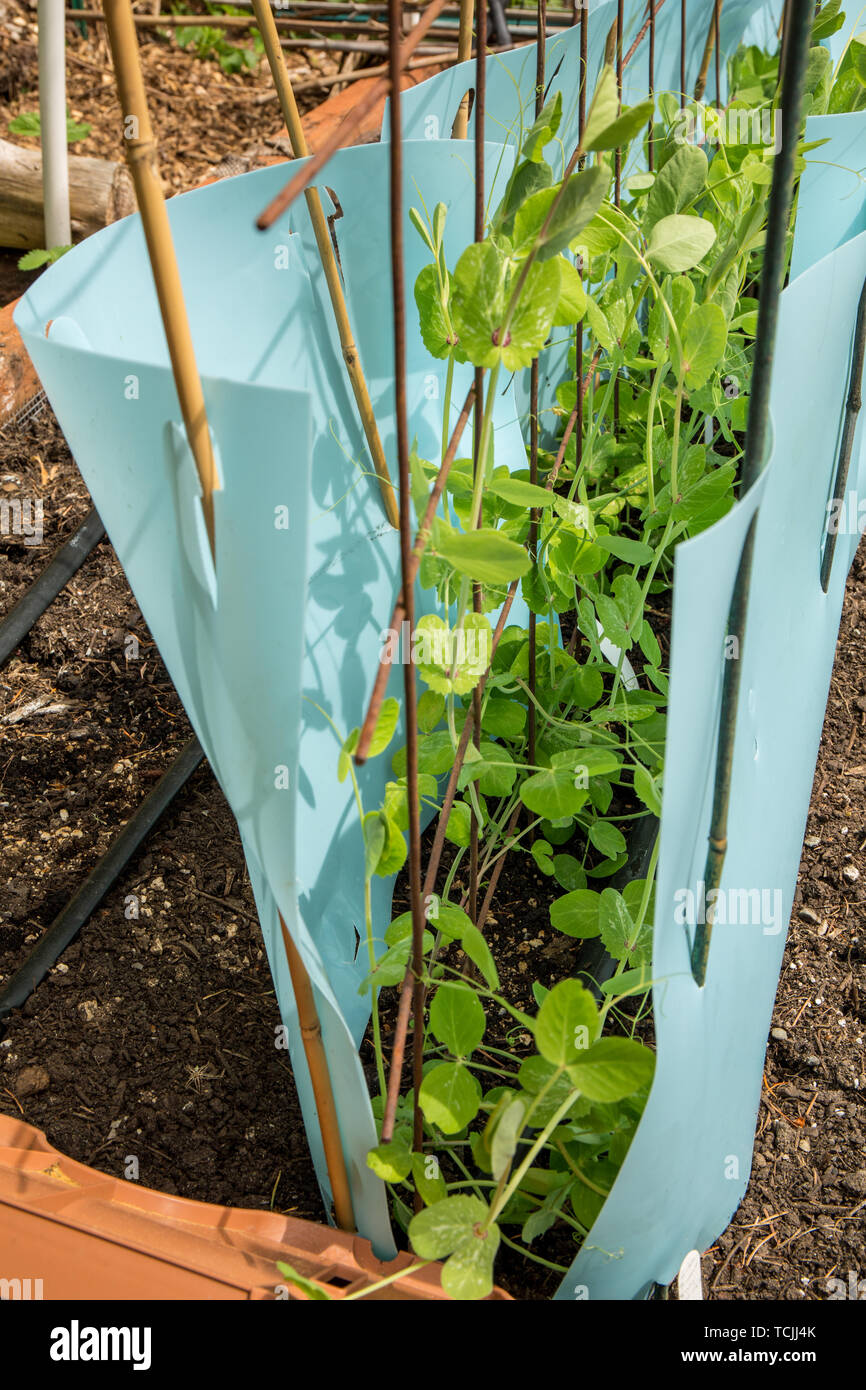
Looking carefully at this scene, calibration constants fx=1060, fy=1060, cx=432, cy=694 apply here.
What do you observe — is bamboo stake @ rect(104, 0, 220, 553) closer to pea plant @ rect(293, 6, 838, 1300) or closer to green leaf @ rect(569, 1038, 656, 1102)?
pea plant @ rect(293, 6, 838, 1300)

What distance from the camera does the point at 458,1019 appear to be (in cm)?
79

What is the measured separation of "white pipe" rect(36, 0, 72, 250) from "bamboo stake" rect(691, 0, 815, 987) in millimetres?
1625

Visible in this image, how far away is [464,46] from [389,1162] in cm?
108

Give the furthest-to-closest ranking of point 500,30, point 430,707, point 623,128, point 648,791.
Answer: point 500,30, point 430,707, point 648,791, point 623,128

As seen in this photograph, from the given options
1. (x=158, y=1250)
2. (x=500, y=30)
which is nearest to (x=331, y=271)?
(x=158, y=1250)

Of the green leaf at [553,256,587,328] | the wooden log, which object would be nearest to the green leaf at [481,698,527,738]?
the green leaf at [553,256,587,328]

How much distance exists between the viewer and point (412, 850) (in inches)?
25.8

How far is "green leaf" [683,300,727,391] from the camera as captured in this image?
95cm

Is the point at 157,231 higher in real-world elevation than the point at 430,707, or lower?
higher

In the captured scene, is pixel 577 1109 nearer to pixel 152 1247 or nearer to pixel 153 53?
pixel 152 1247

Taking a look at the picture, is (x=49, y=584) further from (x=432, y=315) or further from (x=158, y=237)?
(x=158, y=237)

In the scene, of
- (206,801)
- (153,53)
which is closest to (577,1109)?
(206,801)

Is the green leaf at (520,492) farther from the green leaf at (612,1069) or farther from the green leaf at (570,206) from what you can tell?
the green leaf at (612,1069)

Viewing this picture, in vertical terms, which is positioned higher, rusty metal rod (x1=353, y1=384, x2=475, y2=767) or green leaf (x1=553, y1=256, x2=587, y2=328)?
green leaf (x1=553, y1=256, x2=587, y2=328)
